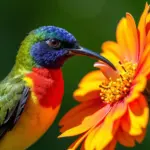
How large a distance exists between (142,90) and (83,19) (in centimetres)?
256

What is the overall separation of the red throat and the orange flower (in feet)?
0.59

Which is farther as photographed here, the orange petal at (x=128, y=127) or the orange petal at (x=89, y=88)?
the orange petal at (x=89, y=88)

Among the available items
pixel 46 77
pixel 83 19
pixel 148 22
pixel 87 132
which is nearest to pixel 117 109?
pixel 87 132

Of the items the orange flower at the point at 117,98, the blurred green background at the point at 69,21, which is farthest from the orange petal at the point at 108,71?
the blurred green background at the point at 69,21

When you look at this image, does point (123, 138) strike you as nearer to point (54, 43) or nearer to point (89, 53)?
point (89, 53)

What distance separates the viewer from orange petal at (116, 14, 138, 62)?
67.8 inches

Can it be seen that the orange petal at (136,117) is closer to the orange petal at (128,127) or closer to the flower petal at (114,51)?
the orange petal at (128,127)

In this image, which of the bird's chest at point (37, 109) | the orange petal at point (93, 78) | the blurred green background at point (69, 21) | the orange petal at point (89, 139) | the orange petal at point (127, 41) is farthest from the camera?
the blurred green background at point (69, 21)

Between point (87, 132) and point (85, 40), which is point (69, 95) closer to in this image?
point (85, 40)

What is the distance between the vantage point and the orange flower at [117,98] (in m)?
1.54

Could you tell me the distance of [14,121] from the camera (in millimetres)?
2078

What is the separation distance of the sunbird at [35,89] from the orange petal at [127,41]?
0.64 feet

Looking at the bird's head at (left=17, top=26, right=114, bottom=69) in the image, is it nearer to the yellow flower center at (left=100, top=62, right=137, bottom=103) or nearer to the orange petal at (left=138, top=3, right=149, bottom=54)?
the yellow flower center at (left=100, top=62, right=137, bottom=103)

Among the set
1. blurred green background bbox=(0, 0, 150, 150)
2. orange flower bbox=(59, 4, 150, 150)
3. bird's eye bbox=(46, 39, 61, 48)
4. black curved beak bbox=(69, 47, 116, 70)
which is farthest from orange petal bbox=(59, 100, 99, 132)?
blurred green background bbox=(0, 0, 150, 150)
